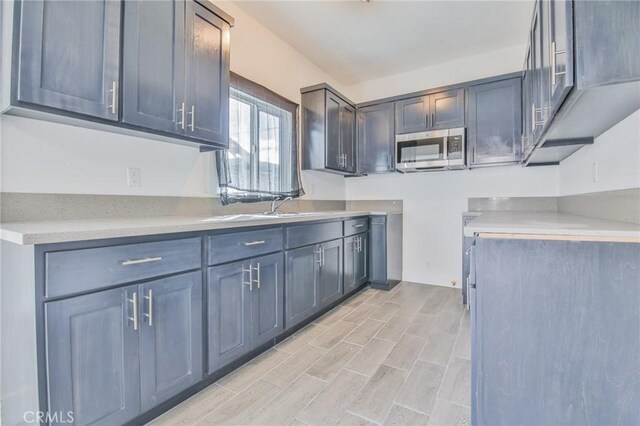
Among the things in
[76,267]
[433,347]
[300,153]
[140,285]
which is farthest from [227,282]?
[300,153]

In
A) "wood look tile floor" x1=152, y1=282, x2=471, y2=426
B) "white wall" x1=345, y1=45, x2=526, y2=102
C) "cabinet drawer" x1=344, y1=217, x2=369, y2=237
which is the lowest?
"wood look tile floor" x1=152, y1=282, x2=471, y2=426

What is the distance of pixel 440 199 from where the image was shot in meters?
3.86

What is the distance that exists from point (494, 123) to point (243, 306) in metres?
3.17

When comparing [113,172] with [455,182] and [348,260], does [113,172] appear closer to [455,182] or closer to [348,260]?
[348,260]

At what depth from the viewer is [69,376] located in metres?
1.15

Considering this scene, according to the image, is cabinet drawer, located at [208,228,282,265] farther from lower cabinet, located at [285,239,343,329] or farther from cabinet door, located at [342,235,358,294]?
cabinet door, located at [342,235,358,294]

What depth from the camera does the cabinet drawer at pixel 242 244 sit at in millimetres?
1719

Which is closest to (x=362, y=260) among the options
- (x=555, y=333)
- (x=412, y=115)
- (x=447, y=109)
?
(x=412, y=115)

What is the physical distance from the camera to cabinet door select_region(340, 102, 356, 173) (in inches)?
149

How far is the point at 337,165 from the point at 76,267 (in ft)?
9.46

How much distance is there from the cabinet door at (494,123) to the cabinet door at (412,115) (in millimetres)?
488

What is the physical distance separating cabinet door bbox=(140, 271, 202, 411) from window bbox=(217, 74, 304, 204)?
1067 millimetres

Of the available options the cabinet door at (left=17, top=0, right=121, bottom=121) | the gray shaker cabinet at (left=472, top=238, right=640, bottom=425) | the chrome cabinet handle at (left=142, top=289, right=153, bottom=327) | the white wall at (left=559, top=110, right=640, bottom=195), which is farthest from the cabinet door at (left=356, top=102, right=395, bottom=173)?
the chrome cabinet handle at (left=142, top=289, right=153, bottom=327)

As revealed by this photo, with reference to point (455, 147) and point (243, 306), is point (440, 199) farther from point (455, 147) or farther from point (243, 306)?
point (243, 306)
